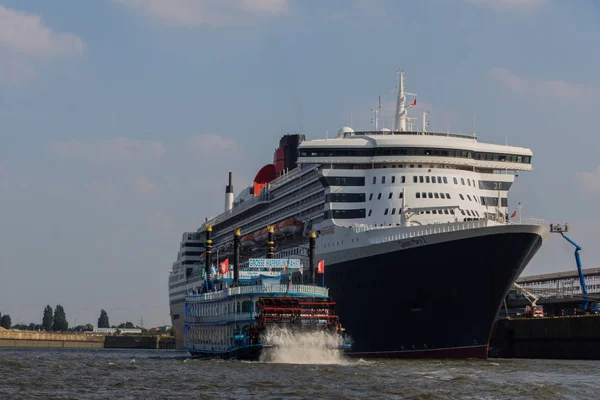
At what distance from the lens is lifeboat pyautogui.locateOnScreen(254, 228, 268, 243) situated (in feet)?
258

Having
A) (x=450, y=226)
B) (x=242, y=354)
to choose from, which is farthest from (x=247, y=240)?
(x=450, y=226)

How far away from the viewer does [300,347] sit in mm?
51875

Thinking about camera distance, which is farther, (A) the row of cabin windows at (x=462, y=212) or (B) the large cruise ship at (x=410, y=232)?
(A) the row of cabin windows at (x=462, y=212)

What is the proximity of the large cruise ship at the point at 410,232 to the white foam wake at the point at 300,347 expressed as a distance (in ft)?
19.0

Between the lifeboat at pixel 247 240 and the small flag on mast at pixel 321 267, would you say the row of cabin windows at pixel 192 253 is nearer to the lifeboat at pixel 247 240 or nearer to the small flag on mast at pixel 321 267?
the lifeboat at pixel 247 240

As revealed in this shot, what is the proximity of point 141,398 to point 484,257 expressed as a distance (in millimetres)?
25567

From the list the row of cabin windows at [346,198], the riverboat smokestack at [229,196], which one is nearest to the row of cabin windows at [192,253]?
the riverboat smokestack at [229,196]

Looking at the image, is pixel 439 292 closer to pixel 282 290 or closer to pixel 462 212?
pixel 462 212

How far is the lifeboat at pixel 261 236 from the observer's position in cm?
7850

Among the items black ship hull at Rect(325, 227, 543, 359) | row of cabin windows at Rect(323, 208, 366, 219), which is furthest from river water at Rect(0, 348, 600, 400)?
row of cabin windows at Rect(323, 208, 366, 219)

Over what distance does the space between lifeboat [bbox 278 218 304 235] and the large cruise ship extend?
0.30 feet

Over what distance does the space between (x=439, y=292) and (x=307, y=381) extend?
56.6 feet

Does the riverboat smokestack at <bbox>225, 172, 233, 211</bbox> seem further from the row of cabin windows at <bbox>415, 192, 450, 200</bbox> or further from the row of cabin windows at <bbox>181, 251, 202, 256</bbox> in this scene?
the row of cabin windows at <bbox>415, 192, 450, 200</bbox>

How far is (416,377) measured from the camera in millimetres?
42719
